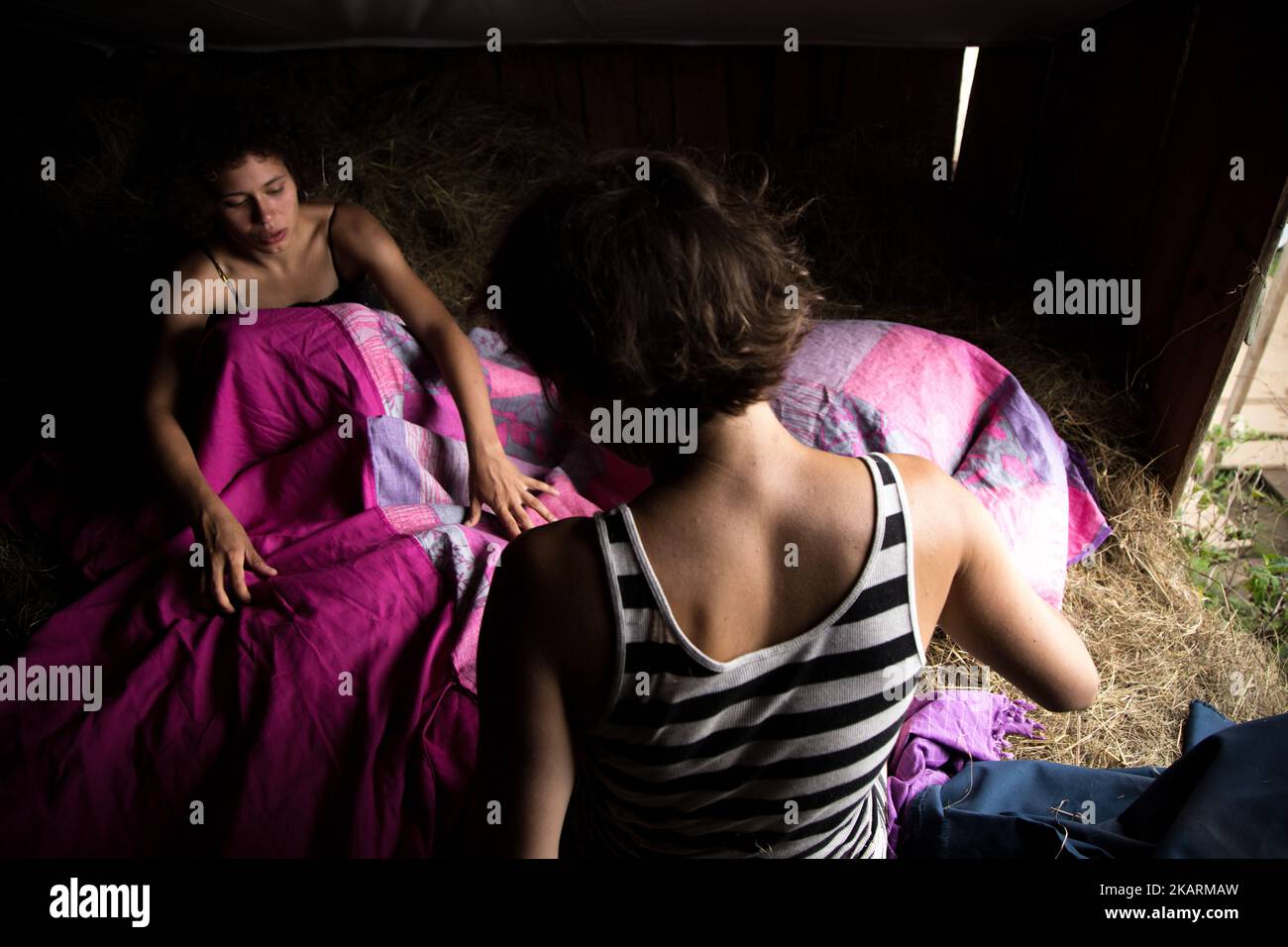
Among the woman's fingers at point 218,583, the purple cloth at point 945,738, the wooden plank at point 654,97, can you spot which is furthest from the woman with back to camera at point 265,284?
the wooden plank at point 654,97

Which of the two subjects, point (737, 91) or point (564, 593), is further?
point (737, 91)

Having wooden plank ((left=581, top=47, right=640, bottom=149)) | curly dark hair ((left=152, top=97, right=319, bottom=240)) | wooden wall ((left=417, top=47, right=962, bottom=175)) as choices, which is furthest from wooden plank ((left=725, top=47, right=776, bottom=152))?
curly dark hair ((left=152, top=97, right=319, bottom=240))

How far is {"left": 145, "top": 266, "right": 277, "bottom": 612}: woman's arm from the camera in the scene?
1.65 metres

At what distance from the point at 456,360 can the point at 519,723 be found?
4.21ft

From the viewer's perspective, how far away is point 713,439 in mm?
810

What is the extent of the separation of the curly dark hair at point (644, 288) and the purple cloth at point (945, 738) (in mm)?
930

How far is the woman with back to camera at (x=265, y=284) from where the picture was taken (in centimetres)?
178

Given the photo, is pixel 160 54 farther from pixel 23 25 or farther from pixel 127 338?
pixel 127 338

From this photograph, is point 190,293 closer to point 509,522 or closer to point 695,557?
point 509,522

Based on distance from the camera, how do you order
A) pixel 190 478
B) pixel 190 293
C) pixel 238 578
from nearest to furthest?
pixel 238 578
pixel 190 478
pixel 190 293

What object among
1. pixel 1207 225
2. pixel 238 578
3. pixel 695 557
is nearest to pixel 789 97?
pixel 1207 225

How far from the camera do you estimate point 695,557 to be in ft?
2.57

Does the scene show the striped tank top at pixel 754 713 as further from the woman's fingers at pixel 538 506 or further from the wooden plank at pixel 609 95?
the wooden plank at pixel 609 95
